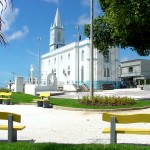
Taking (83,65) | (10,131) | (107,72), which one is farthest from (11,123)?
(107,72)

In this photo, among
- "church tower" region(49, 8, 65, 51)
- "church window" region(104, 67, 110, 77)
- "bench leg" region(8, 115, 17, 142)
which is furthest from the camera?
"church tower" region(49, 8, 65, 51)

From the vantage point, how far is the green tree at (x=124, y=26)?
22984 millimetres

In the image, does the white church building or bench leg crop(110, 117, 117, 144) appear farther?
the white church building

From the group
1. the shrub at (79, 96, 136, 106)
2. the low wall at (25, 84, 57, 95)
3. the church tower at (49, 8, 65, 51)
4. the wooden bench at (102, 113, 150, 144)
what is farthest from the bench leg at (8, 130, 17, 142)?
the church tower at (49, 8, 65, 51)

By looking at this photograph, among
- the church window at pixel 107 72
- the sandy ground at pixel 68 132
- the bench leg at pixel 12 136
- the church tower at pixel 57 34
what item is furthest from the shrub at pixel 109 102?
the church tower at pixel 57 34

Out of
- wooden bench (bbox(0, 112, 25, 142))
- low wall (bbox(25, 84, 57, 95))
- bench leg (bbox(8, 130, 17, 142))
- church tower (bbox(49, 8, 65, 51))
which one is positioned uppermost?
church tower (bbox(49, 8, 65, 51))

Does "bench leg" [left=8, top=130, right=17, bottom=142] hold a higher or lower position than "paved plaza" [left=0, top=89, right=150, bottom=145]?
higher

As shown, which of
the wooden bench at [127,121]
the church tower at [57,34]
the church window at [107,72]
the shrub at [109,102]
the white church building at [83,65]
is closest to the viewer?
the wooden bench at [127,121]

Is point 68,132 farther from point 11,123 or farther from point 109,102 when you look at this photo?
point 109,102

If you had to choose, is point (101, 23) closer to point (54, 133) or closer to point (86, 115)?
point (86, 115)

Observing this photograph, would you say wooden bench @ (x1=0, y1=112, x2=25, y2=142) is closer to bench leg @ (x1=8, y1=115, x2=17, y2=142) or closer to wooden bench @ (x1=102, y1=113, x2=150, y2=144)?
bench leg @ (x1=8, y1=115, x2=17, y2=142)

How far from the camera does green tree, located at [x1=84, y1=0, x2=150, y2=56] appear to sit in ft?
75.4

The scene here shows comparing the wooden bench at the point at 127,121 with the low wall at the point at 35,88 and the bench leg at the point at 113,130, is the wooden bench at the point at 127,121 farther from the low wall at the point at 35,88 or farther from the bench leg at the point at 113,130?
the low wall at the point at 35,88

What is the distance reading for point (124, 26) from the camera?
23.7 meters
